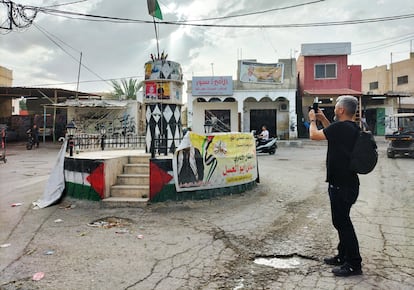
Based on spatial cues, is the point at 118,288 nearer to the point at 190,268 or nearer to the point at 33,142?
the point at 190,268

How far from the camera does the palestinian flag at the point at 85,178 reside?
22.8 feet

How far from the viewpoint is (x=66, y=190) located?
25.2 feet

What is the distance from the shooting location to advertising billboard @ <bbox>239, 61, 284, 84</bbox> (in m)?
25.6

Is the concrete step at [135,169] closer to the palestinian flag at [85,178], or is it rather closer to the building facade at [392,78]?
the palestinian flag at [85,178]

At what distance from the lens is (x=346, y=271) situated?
11.5 feet

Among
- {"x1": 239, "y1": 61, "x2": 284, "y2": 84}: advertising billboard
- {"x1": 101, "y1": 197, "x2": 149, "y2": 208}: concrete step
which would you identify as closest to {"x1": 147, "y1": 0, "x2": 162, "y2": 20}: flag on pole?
{"x1": 101, "y1": 197, "x2": 149, "y2": 208}: concrete step

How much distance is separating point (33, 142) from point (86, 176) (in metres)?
19.5

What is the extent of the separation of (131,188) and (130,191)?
0.07m

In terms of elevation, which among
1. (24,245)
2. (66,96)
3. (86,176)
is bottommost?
(24,245)

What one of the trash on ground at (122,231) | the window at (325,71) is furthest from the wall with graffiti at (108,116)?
the trash on ground at (122,231)

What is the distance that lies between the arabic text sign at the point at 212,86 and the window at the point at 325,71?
24.3 feet

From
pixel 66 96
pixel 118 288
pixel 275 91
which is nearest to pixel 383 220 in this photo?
pixel 118 288

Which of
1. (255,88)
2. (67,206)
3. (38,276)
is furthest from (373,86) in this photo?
(38,276)

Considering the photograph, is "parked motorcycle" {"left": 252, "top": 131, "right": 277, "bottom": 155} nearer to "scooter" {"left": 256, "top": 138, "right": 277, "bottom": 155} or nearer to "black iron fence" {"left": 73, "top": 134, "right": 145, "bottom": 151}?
"scooter" {"left": 256, "top": 138, "right": 277, "bottom": 155}
